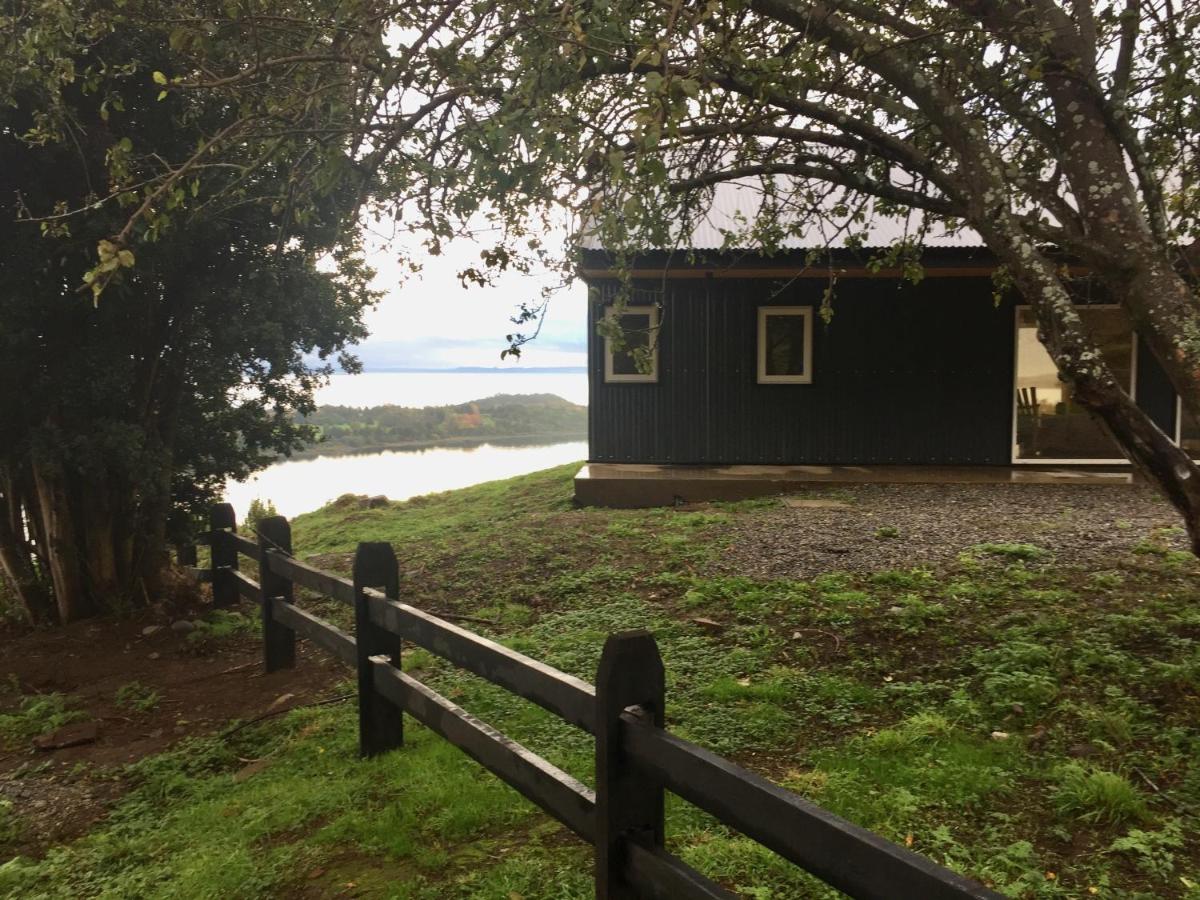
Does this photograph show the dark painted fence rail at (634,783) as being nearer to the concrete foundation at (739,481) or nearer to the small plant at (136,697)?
the small plant at (136,697)

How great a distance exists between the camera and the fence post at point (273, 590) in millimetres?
5422

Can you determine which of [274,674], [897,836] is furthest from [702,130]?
[274,674]

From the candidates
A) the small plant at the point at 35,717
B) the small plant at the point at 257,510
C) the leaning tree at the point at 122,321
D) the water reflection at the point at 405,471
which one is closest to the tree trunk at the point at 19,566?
the leaning tree at the point at 122,321

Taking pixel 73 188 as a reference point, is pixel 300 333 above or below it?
below

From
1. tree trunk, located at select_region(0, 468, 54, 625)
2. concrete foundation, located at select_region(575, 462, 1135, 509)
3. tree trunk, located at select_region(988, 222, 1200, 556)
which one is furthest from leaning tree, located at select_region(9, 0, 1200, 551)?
concrete foundation, located at select_region(575, 462, 1135, 509)

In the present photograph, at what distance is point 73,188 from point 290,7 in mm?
2430

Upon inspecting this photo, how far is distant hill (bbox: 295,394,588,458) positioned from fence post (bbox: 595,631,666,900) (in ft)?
22.6

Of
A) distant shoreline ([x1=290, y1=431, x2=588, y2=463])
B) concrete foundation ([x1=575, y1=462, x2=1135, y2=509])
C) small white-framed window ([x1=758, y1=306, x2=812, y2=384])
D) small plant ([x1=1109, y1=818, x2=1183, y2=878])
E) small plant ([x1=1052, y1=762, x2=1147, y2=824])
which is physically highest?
small white-framed window ([x1=758, y1=306, x2=812, y2=384])

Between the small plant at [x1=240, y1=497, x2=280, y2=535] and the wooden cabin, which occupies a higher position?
the wooden cabin

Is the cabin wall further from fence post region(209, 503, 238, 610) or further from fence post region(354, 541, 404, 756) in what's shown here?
fence post region(354, 541, 404, 756)

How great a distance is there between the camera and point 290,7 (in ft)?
17.1

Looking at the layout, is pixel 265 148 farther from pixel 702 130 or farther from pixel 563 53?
pixel 702 130

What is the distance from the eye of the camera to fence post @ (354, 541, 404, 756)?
3961 millimetres

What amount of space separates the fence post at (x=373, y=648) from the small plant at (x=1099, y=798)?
280cm
